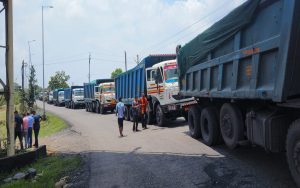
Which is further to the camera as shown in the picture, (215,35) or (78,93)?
(78,93)

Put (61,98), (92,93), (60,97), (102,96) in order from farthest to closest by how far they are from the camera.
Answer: (60,97)
(61,98)
(92,93)
(102,96)

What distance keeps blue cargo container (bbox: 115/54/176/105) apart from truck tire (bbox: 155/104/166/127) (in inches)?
67.5

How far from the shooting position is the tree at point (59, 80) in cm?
10738

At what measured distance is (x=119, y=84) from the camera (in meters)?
25.7

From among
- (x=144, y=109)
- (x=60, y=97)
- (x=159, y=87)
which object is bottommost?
(x=60, y=97)

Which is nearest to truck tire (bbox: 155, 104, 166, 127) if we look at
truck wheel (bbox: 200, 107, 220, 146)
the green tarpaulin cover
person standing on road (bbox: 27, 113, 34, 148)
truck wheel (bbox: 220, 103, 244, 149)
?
the green tarpaulin cover

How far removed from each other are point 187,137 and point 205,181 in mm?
5999

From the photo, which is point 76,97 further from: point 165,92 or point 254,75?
point 254,75

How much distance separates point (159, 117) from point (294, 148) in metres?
11.9

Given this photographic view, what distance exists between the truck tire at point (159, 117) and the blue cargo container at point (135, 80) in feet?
5.63

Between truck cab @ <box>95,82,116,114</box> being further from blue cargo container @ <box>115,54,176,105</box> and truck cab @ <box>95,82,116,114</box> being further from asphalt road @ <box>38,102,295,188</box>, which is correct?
asphalt road @ <box>38,102,295,188</box>

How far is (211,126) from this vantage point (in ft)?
35.5

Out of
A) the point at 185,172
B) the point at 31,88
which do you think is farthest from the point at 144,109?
the point at 31,88

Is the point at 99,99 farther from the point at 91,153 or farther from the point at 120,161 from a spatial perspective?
the point at 120,161
